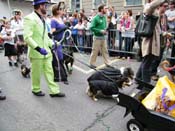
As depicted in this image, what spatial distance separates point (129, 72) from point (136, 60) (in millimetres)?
3755

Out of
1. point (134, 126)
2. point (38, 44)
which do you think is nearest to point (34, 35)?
point (38, 44)

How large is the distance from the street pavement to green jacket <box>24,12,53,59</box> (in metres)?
0.94

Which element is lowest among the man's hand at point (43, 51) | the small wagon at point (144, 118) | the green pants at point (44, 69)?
the small wagon at point (144, 118)

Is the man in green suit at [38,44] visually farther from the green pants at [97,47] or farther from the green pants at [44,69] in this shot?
the green pants at [97,47]

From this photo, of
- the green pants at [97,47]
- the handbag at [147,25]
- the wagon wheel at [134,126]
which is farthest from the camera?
the green pants at [97,47]

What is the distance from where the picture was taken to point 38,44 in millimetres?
4965

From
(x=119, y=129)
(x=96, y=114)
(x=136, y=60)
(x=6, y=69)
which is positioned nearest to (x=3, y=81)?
(x=6, y=69)

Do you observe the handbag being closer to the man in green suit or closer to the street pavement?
the street pavement

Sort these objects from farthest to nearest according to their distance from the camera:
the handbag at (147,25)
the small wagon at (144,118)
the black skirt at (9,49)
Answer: the black skirt at (9,49)
the handbag at (147,25)
the small wagon at (144,118)

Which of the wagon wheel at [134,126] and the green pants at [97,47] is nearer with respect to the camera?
the wagon wheel at [134,126]

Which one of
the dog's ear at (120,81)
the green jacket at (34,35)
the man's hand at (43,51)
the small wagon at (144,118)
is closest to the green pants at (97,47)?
the green jacket at (34,35)

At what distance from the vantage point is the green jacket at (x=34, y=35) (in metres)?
4.80

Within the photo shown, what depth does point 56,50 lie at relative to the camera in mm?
5809

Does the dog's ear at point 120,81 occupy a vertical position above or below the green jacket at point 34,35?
below
